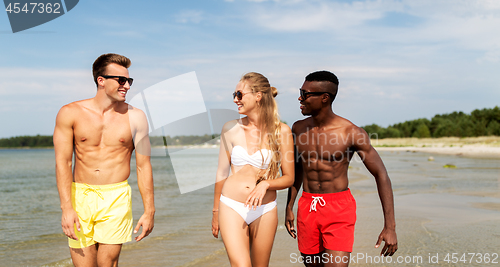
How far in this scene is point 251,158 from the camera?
12.1 feet

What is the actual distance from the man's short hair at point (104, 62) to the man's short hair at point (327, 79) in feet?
6.19

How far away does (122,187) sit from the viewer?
3.85 m

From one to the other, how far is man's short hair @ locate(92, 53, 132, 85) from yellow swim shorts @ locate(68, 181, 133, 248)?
3.56 ft

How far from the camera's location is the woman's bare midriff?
3659mm

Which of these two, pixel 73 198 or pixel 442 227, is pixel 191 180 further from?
pixel 73 198

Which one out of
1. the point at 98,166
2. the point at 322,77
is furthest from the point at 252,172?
the point at 98,166

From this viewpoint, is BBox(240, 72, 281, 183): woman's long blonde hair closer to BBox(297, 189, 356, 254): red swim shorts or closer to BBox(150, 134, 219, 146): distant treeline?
BBox(297, 189, 356, 254): red swim shorts

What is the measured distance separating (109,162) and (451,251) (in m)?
5.96

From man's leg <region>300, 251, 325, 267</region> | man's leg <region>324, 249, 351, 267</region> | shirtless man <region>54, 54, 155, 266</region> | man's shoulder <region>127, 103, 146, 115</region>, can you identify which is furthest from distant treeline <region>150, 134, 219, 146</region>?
man's leg <region>324, 249, 351, 267</region>

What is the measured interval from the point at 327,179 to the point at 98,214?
2.26 metres

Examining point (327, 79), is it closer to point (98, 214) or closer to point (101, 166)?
point (101, 166)

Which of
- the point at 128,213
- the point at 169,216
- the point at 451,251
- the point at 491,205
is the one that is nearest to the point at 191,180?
the point at 169,216

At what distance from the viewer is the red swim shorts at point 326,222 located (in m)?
3.84

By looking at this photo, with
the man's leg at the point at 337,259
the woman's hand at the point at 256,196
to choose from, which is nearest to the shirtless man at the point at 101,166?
the woman's hand at the point at 256,196
